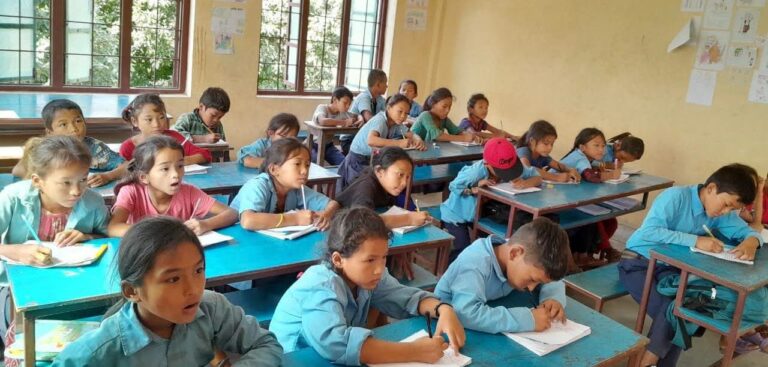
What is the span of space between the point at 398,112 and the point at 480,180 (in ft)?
3.67

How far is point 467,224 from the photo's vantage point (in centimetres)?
370

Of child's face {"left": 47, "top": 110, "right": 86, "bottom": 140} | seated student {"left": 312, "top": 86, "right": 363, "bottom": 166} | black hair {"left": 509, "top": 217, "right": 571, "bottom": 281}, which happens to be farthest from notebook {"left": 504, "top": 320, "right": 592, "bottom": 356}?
seated student {"left": 312, "top": 86, "right": 363, "bottom": 166}

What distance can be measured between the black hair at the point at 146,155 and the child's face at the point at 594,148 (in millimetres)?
2777

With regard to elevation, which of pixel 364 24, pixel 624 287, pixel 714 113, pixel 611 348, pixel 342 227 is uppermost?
pixel 364 24

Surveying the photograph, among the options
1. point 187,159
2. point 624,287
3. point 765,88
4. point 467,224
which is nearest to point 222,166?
point 187,159

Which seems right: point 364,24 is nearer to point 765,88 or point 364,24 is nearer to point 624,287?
point 765,88

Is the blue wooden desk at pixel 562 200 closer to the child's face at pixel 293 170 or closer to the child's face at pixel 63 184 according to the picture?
the child's face at pixel 293 170

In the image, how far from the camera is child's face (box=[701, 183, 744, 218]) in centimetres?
275

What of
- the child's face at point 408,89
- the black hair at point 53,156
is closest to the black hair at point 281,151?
the black hair at point 53,156

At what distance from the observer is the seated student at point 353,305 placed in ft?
4.85

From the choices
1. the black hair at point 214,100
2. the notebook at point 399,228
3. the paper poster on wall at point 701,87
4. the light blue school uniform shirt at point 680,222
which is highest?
the paper poster on wall at point 701,87

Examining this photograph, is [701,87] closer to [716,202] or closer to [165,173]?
[716,202]

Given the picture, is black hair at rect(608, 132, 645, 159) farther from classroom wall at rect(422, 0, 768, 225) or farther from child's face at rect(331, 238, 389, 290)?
child's face at rect(331, 238, 389, 290)

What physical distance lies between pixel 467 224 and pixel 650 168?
89.3 inches
